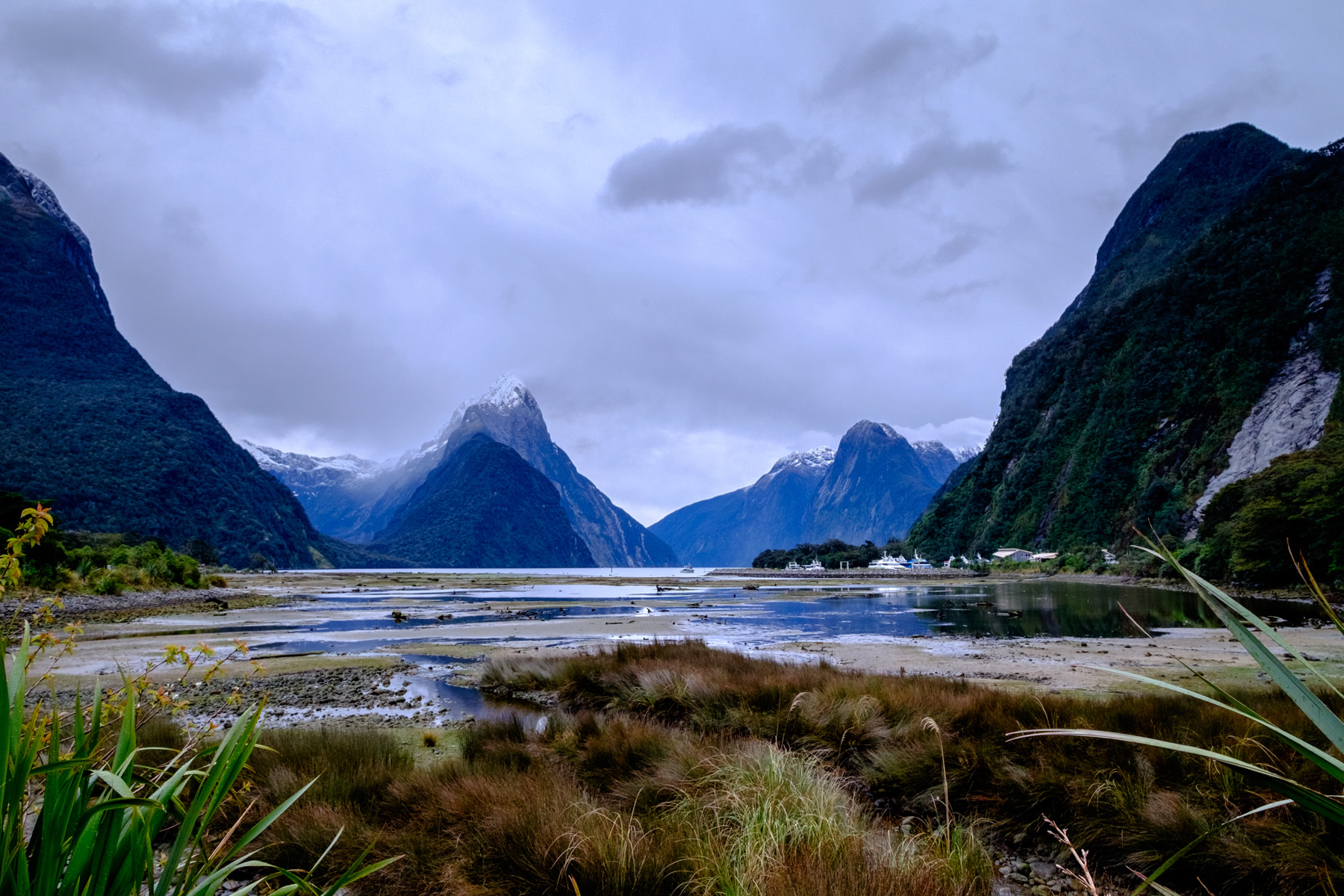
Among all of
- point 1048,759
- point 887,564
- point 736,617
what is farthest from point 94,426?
point 887,564

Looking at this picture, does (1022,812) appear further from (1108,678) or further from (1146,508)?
(1146,508)

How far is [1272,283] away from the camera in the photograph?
221ft

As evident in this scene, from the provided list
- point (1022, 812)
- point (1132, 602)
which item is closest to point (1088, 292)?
point (1132, 602)

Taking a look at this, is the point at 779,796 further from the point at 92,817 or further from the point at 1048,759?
the point at 92,817

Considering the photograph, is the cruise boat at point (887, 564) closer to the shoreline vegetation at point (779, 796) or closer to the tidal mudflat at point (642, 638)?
the tidal mudflat at point (642, 638)

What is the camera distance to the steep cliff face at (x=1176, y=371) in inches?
2404

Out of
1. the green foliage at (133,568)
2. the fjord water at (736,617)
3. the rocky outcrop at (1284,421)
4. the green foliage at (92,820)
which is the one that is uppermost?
the rocky outcrop at (1284,421)

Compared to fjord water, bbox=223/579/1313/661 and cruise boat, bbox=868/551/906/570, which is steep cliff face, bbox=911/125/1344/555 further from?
fjord water, bbox=223/579/1313/661

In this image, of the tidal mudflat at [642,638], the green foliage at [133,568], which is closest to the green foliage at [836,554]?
the tidal mudflat at [642,638]

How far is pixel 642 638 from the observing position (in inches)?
790

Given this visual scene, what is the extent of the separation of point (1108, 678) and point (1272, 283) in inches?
3101

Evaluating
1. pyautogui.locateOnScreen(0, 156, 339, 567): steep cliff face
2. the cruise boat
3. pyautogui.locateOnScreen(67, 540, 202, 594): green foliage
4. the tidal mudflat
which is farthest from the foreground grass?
the cruise boat

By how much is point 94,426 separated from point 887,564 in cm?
12683

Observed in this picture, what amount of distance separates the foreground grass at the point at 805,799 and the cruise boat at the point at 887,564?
115m
